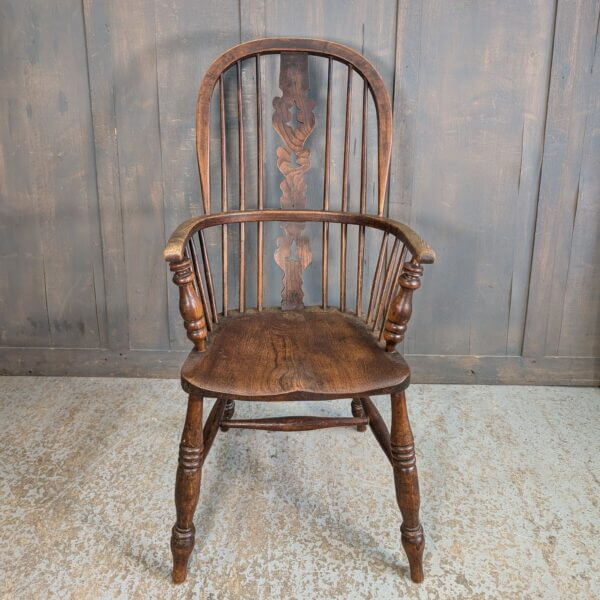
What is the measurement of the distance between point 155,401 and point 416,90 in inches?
51.9

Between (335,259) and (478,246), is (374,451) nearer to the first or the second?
(335,259)

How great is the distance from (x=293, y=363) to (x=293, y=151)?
0.68 meters

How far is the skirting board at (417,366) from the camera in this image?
6.45ft

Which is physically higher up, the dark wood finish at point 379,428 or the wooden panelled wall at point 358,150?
the wooden panelled wall at point 358,150

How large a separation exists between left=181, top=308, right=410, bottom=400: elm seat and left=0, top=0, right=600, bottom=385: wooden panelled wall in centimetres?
66

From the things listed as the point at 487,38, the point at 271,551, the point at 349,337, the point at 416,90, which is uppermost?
the point at 487,38

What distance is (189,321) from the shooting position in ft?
3.59

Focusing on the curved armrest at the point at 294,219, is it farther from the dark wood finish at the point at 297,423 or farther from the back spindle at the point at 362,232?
the dark wood finish at the point at 297,423

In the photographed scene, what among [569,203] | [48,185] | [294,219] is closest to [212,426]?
[294,219]

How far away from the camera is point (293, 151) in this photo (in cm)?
154

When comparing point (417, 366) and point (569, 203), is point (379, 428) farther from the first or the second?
point (569, 203)

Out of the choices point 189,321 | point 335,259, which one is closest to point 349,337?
point 189,321

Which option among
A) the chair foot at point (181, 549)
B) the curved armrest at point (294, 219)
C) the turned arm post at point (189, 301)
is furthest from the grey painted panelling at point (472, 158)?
the chair foot at point (181, 549)

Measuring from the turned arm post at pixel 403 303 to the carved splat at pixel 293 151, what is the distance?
0.44m
